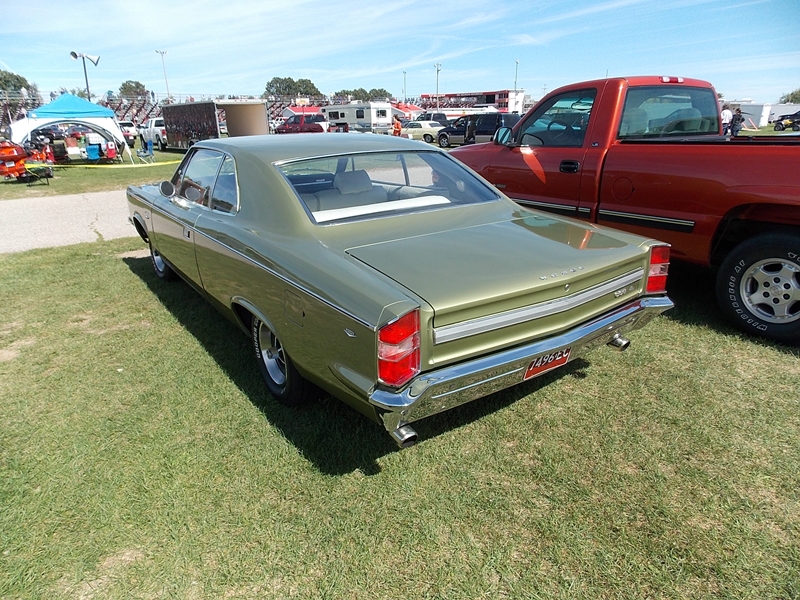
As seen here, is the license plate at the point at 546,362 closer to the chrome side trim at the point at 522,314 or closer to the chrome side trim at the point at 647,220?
the chrome side trim at the point at 522,314

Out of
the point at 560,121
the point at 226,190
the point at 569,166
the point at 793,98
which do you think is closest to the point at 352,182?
the point at 226,190

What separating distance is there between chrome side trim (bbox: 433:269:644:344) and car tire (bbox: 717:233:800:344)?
1.57 meters

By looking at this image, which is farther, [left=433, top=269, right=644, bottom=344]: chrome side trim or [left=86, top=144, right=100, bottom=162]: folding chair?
[left=86, top=144, right=100, bottom=162]: folding chair

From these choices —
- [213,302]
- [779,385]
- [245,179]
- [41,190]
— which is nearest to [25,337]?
[213,302]

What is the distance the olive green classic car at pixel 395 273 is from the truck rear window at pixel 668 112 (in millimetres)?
2048

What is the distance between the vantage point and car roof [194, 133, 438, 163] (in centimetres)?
332

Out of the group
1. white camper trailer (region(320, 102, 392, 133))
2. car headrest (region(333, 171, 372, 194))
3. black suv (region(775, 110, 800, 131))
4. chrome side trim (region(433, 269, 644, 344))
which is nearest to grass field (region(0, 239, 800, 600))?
chrome side trim (region(433, 269, 644, 344))

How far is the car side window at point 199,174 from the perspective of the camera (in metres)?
3.83

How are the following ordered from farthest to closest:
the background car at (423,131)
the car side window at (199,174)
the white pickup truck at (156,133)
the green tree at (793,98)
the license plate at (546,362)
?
the green tree at (793,98), the background car at (423,131), the white pickup truck at (156,133), the car side window at (199,174), the license plate at (546,362)

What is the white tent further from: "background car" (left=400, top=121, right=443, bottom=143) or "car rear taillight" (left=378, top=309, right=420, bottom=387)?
"car rear taillight" (left=378, top=309, right=420, bottom=387)

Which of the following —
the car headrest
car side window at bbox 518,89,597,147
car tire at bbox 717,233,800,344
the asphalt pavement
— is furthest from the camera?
the asphalt pavement

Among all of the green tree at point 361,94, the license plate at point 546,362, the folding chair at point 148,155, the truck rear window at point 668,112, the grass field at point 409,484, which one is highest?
the green tree at point 361,94

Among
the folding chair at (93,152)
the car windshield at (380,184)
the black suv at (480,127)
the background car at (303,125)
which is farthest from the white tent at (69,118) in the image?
the car windshield at (380,184)

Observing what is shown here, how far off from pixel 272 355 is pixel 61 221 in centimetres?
858
